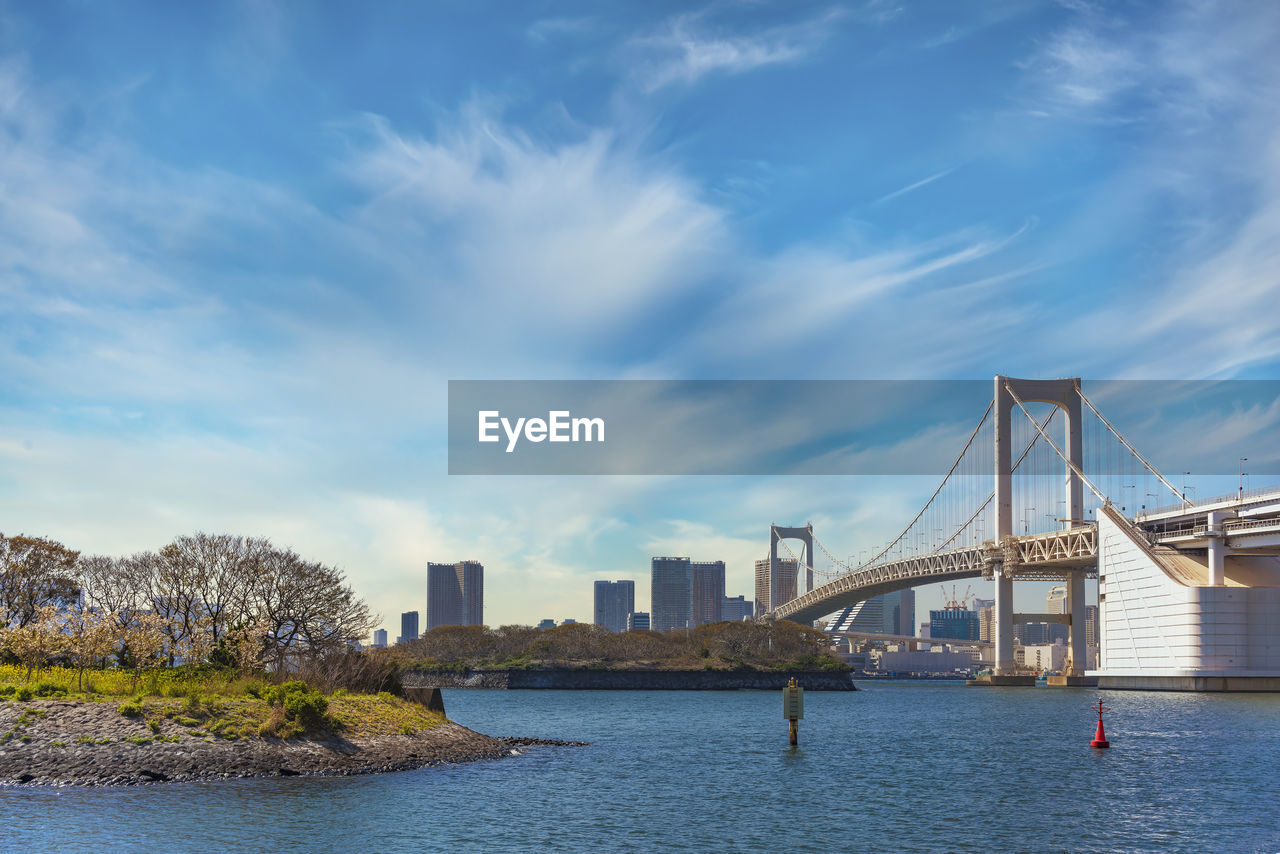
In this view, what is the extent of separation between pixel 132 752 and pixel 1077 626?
105399 millimetres

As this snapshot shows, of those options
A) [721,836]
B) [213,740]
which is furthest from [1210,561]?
[213,740]

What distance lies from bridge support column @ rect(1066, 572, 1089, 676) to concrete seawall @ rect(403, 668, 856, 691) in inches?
1090

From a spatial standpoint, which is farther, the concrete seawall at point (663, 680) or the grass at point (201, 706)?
the concrete seawall at point (663, 680)

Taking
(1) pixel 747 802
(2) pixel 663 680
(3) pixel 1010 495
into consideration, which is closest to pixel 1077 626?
(3) pixel 1010 495

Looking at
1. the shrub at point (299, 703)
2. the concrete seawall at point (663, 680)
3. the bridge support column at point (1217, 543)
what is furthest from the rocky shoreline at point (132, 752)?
the concrete seawall at point (663, 680)

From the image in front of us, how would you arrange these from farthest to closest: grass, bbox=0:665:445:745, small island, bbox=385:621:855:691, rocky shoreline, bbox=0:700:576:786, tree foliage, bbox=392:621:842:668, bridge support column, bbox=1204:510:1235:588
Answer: tree foliage, bbox=392:621:842:668 → small island, bbox=385:621:855:691 → bridge support column, bbox=1204:510:1235:588 → grass, bbox=0:665:445:745 → rocky shoreline, bbox=0:700:576:786

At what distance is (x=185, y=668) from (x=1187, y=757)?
3776 centimetres

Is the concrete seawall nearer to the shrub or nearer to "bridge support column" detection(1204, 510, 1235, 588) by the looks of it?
"bridge support column" detection(1204, 510, 1235, 588)

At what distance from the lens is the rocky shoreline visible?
27.8 metres

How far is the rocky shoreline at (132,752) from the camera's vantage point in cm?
2783

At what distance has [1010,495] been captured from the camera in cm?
12100

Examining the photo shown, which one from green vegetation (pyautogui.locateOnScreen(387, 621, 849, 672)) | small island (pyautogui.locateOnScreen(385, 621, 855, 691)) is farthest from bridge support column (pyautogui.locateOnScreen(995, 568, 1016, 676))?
green vegetation (pyautogui.locateOnScreen(387, 621, 849, 672))

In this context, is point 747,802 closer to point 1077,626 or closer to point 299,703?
point 299,703

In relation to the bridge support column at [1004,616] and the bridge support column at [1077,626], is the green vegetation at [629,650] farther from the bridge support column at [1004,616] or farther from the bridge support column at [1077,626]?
the bridge support column at [1077,626]
